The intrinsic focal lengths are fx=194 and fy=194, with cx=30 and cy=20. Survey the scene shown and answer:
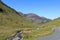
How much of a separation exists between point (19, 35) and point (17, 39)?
2.15 feet

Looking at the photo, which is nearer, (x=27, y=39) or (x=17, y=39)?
(x=17, y=39)

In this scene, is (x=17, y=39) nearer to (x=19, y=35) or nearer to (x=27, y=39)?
(x=19, y=35)

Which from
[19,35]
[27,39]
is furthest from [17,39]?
[27,39]

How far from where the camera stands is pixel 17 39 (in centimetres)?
1962

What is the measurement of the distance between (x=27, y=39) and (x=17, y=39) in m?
15.8

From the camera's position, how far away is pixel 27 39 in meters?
35.3

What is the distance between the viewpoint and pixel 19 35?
20.1 metres

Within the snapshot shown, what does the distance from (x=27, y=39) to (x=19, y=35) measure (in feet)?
50.3

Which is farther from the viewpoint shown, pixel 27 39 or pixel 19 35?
pixel 27 39
